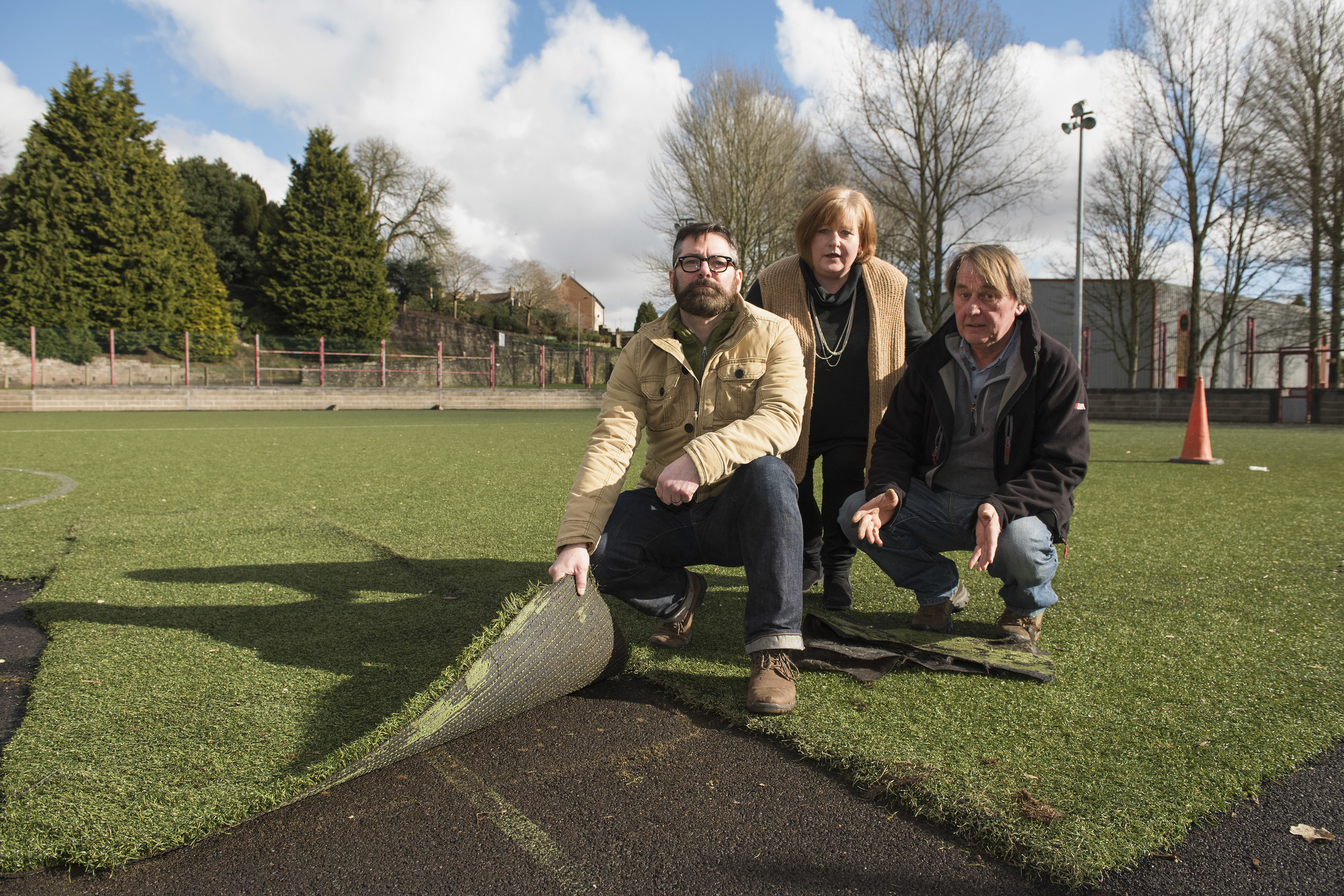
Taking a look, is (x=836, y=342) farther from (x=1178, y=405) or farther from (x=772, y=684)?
(x=1178, y=405)

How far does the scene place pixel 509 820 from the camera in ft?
5.45

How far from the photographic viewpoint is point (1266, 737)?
194 cm

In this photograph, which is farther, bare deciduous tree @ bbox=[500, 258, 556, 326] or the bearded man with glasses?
bare deciduous tree @ bbox=[500, 258, 556, 326]

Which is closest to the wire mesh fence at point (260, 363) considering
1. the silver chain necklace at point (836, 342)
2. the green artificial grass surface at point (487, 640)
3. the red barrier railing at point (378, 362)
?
the red barrier railing at point (378, 362)

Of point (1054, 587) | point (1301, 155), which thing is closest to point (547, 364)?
point (1301, 155)

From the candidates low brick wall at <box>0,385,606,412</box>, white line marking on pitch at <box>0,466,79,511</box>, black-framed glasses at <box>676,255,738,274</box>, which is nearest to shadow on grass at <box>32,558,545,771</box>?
black-framed glasses at <box>676,255,738,274</box>

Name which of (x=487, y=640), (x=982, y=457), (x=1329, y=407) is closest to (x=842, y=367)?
(x=982, y=457)

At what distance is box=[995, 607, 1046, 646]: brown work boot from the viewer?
262cm

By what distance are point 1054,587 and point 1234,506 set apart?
313 cm

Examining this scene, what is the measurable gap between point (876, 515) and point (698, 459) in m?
0.64

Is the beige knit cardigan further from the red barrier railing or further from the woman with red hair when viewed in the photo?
the red barrier railing

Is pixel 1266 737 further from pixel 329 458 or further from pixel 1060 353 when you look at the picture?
pixel 329 458

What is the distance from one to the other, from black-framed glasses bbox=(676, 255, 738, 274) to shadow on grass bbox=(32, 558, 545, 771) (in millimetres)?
1456

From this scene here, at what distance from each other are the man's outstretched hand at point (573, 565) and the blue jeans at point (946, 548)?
3.22 ft
